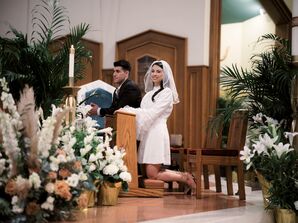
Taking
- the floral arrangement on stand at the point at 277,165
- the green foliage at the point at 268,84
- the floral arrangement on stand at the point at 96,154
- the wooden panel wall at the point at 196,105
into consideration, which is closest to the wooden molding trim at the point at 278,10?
the wooden panel wall at the point at 196,105

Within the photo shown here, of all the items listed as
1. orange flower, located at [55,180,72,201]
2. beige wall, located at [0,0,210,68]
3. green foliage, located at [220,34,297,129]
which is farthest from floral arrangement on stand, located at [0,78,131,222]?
beige wall, located at [0,0,210,68]

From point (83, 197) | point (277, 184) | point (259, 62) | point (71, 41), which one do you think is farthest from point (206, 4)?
point (83, 197)

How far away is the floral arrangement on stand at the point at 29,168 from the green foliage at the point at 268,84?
92.3 inches

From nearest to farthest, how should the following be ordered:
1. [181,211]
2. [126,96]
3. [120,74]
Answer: [181,211] < [126,96] < [120,74]

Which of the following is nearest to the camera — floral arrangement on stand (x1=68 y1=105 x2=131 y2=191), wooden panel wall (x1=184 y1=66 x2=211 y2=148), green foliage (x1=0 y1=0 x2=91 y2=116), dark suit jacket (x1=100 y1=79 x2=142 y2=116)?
floral arrangement on stand (x1=68 y1=105 x2=131 y2=191)

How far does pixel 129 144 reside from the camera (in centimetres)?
465

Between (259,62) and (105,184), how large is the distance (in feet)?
6.49

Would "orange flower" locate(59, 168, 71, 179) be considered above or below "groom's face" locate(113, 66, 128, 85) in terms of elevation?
below

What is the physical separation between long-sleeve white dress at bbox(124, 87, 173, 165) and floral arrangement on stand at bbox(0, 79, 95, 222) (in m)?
2.03

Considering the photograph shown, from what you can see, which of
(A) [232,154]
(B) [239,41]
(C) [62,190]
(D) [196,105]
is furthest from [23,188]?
(B) [239,41]

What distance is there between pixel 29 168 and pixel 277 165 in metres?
2.23

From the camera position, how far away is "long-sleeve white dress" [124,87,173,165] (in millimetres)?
4926

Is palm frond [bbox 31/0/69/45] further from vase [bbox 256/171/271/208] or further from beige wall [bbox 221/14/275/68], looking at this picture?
beige wall [bbox 221/14/275/68]

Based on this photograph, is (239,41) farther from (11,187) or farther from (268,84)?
(11,187)
